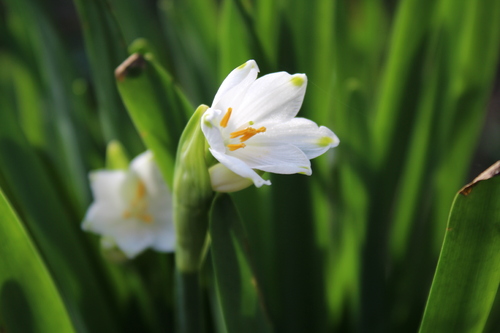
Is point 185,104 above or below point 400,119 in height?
above

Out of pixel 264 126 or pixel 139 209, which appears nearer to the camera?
pixel 264 126

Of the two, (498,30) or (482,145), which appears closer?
(498,30)

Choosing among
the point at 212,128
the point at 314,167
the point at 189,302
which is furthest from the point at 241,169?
the point at 314,167

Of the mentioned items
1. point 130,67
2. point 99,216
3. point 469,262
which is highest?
point 130,67

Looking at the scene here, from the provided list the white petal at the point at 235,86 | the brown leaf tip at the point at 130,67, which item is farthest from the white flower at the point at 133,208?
the white petal at the point at 235,86

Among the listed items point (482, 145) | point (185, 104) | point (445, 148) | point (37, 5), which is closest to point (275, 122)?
point (185, 104)

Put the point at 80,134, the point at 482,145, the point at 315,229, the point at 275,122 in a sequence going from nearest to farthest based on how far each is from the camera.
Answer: the point at 275,122, the point at 315,229, the point at 80,134, the point at 482,145

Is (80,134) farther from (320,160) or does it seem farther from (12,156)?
(320,160)

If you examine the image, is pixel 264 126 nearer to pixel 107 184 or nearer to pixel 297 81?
pixel 297 81
